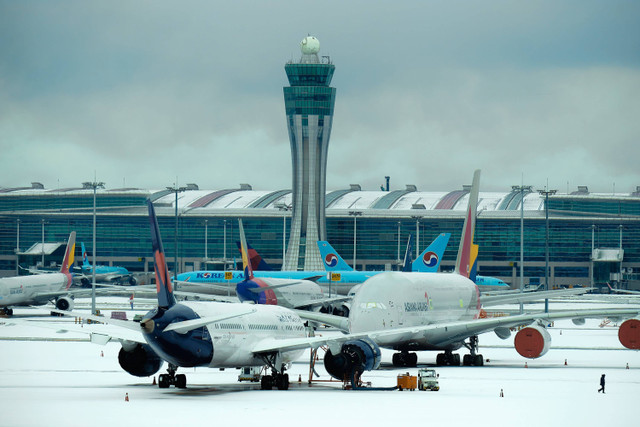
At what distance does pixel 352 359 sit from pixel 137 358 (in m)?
8.38

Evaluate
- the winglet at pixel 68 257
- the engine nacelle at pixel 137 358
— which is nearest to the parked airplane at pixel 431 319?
the engine nacelle at pixel 137 358

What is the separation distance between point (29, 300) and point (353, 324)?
5816 centimetres

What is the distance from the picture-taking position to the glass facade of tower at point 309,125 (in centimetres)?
17612

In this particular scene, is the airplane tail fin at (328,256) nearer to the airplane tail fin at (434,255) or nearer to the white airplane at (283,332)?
the airplane tail fin at (434,255)

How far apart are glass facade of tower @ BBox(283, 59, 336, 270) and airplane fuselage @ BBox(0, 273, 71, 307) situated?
74.8 metres

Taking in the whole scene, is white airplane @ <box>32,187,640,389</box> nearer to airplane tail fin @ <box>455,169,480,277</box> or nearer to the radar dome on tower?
airplane tail fin @ <box>455,169,480,277</box>

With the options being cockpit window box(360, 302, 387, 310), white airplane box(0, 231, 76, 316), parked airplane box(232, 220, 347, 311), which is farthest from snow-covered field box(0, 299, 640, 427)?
white airplane box(0, 231, 76, 316)

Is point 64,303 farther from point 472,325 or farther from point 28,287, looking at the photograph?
point 472,325

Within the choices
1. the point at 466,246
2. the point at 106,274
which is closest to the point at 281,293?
the point at 466,246

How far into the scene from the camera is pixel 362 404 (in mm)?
36750

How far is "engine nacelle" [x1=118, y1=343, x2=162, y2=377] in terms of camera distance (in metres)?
42.2

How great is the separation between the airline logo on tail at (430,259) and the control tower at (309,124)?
80.8m

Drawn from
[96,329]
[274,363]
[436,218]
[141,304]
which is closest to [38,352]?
[96,329]

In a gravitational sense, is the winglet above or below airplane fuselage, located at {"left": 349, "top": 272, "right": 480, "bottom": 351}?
above
